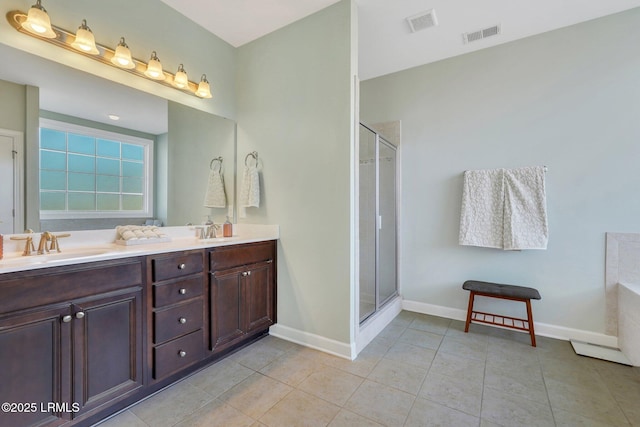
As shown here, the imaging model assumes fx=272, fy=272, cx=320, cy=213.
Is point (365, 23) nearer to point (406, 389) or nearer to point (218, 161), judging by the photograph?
point (218, 161)

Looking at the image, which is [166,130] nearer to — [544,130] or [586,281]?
[544,130]

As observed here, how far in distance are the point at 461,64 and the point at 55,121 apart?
352 centimetres

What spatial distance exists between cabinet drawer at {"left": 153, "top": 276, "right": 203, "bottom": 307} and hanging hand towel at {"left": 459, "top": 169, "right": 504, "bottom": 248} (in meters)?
2.45

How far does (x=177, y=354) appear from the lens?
5.79 feet

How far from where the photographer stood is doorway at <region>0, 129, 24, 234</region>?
5.01 ft

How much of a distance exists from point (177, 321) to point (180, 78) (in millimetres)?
1880

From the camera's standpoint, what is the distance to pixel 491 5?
2.20 metres

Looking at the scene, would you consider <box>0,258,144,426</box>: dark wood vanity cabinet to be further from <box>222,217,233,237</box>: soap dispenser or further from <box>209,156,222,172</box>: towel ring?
<box>209,156,222,172</box>: towel ring

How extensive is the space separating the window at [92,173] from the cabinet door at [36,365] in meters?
0.77

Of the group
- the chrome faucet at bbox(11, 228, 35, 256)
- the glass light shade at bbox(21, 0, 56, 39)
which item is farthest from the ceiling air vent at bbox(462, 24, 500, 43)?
the chrome faucet at bbox(11, 228, 35, 256)

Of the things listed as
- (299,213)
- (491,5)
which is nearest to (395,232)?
(299,213)

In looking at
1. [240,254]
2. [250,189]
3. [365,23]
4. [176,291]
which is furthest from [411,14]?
[176,291]

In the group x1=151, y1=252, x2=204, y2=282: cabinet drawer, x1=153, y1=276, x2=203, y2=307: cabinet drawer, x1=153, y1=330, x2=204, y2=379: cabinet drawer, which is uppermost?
x1=151, y1=252, x2=204, y2=282: cabinet drawer

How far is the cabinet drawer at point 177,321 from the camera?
1660mm
